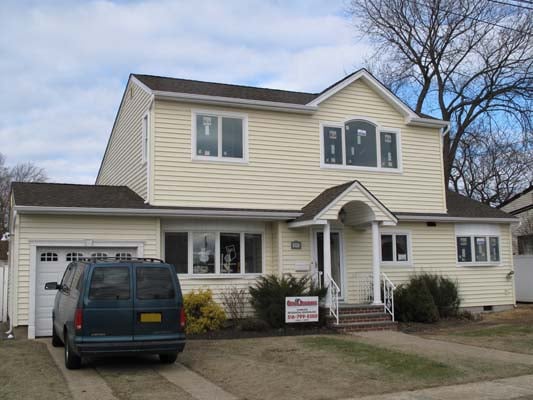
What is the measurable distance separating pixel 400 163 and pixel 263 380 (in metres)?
11.3

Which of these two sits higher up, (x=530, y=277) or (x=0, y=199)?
(x=0, y=199)

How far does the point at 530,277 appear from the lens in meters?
23.4

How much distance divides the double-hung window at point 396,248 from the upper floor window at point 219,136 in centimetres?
531

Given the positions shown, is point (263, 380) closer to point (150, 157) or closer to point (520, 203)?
point (150, 157)

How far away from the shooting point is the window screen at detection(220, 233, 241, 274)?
16578 millimetres

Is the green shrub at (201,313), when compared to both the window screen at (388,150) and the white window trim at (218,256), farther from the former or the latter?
the window screen at (388,150)

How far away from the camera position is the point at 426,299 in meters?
17.0

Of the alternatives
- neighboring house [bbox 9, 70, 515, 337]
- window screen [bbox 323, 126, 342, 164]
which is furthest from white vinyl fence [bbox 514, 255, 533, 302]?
window screen [bbox 323, 126, 342, 164]

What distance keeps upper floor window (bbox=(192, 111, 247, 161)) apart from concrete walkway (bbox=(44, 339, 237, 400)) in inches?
288

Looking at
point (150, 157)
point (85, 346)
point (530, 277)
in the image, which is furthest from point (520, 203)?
point (85, 346)

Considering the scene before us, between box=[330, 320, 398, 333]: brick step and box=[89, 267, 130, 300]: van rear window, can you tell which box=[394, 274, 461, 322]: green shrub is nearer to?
box=[330, 320, 398, 333]: brick step

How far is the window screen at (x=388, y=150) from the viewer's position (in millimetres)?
18936

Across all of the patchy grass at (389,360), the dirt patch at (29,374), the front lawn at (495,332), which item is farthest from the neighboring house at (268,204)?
the patchy grass at (389,360)

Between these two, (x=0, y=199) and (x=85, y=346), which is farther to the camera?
(x=0, y=199)
